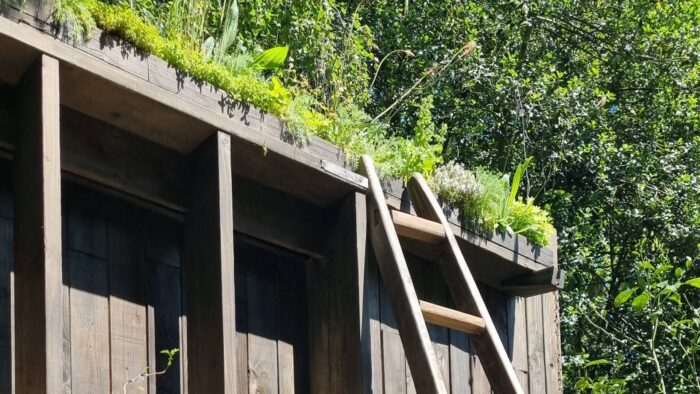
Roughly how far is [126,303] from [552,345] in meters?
2.50

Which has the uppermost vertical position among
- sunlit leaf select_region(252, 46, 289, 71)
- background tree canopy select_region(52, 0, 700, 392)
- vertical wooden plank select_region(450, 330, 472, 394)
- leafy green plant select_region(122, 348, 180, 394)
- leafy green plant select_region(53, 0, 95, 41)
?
background tree canopy select_region(52, 0, 700, 392)

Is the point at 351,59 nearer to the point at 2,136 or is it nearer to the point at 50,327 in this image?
the point at 2,136

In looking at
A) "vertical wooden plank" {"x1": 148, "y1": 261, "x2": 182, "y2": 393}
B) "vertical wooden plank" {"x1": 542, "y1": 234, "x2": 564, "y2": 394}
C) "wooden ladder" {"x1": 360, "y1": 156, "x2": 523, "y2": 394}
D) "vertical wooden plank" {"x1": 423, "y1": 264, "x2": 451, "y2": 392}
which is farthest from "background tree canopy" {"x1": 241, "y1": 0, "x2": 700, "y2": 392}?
"vertical wooden plank" {"x1": 148, "y1": 261, "x2": 182, "y2": 393}

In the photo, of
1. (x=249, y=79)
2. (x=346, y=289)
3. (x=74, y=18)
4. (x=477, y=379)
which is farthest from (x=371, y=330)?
(x=74, y=18)

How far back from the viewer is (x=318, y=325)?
4742 millimetres

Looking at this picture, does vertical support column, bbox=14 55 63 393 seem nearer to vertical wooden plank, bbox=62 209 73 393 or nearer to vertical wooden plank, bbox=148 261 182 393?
vertical wooden plank, bbox=62 209 73 393

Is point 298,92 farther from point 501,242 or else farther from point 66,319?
point 66,319

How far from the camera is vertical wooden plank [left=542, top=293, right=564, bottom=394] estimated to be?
5.71m

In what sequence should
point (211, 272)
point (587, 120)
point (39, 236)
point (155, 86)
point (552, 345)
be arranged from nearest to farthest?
1. point (39, 236)
2. point (155, 86)
3. point (211, 272)
4. point (552, 345)
5. point (587, 120)

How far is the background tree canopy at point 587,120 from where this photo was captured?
39.2 feet

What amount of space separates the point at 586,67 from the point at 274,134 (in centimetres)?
973

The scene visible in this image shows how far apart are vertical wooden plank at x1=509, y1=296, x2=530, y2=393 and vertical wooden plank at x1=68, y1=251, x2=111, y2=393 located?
7.28 feet

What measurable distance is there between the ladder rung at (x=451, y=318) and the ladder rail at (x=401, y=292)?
0.08 metres

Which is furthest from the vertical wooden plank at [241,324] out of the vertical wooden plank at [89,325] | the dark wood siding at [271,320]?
the vertical wooden plank at [89,325]
